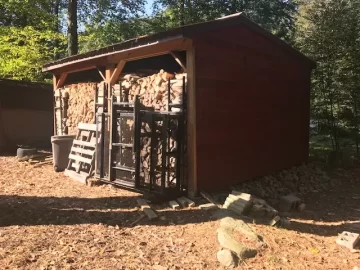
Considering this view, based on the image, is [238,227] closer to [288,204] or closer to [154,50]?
[288,204]

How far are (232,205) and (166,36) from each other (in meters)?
2.91

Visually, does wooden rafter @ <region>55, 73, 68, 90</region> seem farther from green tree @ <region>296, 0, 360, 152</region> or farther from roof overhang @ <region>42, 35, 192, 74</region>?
green tree @ <region>296, 0, 360, 152</region>

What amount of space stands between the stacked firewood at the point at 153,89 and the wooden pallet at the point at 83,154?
1.20 meters

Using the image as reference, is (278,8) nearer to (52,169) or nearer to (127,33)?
(127,33)

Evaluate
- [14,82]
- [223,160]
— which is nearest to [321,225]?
[223,160]

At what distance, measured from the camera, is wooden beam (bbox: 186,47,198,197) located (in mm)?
6211

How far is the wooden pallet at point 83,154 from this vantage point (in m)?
7.75

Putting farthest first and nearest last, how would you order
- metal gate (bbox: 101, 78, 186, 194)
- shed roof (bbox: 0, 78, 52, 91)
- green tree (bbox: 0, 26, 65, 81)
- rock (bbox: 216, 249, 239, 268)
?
green tree (bbox: 0, 26, 65, 81) < shed roof (bbox: 0, 78, 52, 91) < metal gate (bbox: 101, 78, 186, 194) < rock (bbox: 216, 249, 239, 268)

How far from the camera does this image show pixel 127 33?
1872 centimetres

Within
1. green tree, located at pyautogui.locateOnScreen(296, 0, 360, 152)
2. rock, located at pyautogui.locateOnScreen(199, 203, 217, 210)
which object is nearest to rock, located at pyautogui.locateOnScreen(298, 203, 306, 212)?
rock, located at pyautogui.locateOnScreen(199, 203, 217, 210)

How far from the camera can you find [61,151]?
8.67 meters

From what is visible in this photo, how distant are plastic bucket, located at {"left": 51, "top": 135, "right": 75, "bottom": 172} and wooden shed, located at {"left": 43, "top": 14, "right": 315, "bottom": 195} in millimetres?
784

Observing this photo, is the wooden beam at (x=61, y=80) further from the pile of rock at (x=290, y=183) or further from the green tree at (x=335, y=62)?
the green tree at (x=335, y=62)

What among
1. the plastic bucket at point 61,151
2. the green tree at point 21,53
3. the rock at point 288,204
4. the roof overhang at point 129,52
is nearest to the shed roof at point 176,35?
the roof overhang at point 129,52
